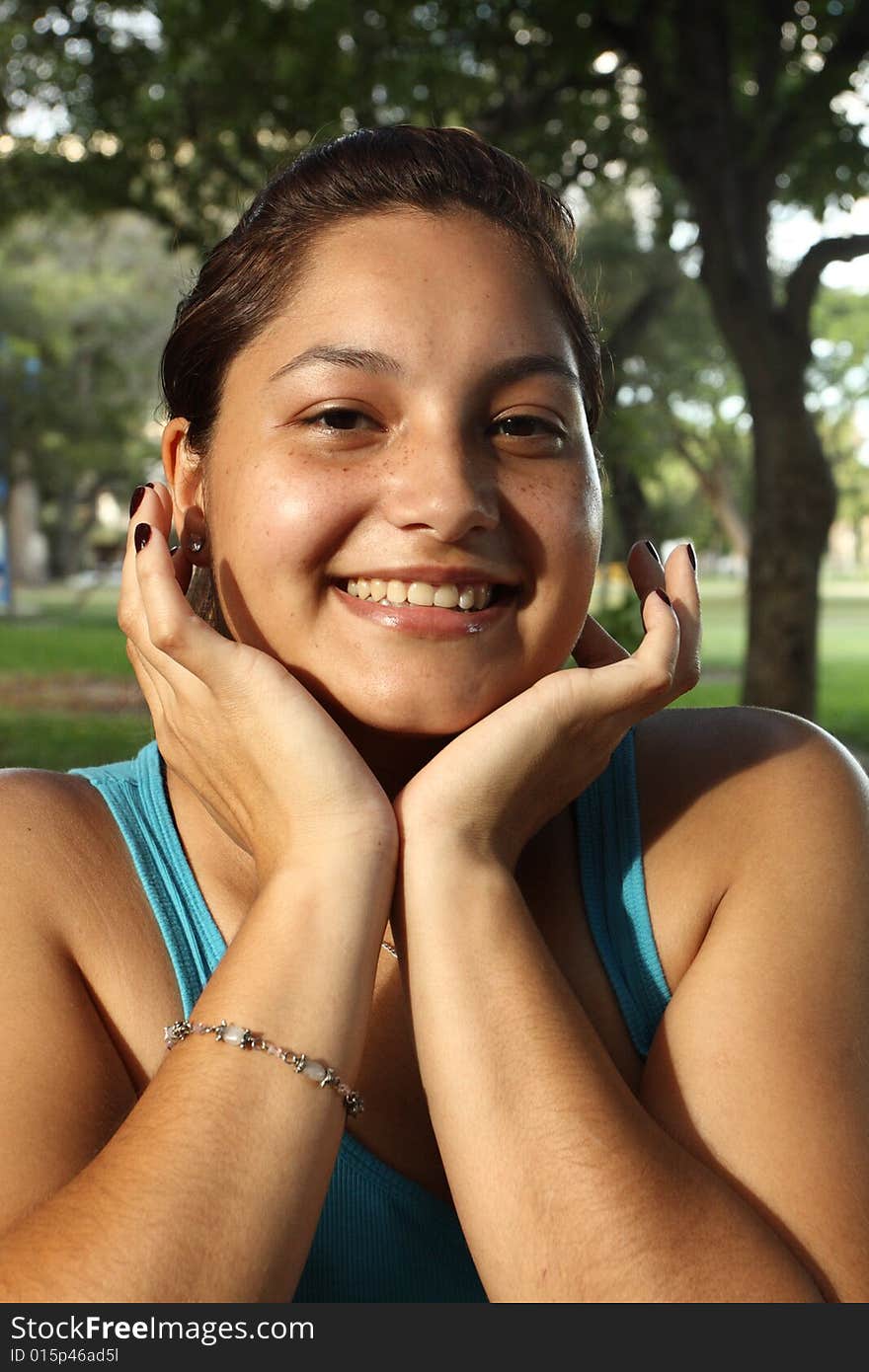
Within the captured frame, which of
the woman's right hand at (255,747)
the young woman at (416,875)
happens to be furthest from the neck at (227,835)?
the woman's right hand at (255,747)

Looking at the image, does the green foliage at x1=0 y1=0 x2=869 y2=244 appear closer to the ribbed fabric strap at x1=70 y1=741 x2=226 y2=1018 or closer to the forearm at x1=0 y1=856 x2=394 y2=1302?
the ribbed fabric strap at x1=70 y1=741 x2=226 y2=1018

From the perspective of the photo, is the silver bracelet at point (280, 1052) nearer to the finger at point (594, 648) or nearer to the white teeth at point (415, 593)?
the white teeth at point (415, 593)

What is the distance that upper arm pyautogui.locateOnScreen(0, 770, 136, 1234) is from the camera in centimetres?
180

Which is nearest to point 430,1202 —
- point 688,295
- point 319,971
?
point 319,971

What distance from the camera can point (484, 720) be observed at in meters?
2.05

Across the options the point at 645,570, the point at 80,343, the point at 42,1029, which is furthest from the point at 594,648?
the point at 80,343

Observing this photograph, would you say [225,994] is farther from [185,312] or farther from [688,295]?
[688,295]

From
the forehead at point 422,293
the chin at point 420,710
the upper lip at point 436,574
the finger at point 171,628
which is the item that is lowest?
the chin at point 420,710

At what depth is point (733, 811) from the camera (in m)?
2.22

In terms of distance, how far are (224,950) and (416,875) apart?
0.40m

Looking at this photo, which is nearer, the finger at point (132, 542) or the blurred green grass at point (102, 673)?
the finger at point (132, 542)

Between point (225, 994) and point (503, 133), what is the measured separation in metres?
11.9

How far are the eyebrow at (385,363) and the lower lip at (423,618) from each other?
1.10 feet

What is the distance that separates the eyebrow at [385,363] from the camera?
206cm
